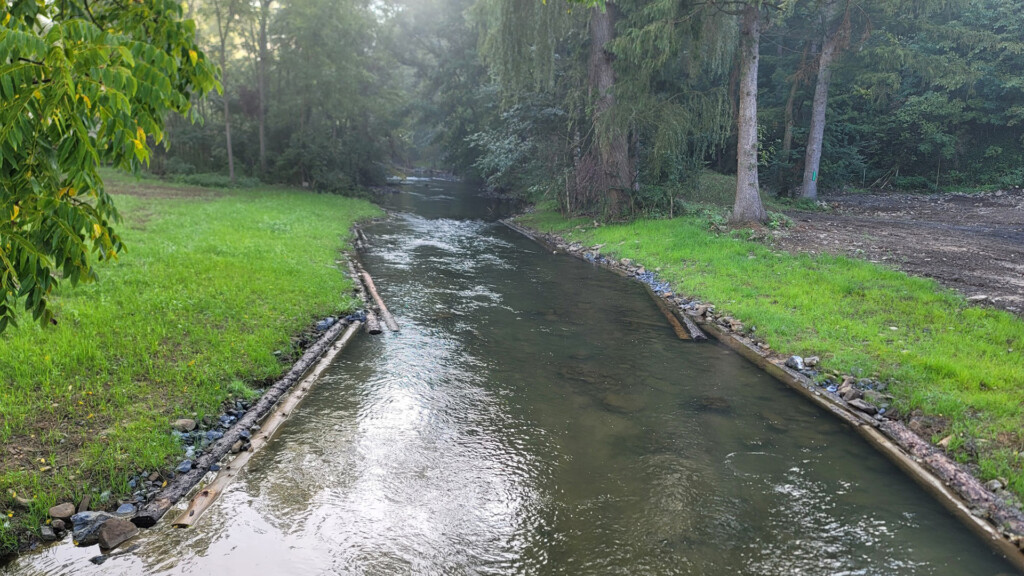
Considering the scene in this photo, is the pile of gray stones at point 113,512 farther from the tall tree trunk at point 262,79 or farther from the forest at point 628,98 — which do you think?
the tall tree trunk at point 262,79

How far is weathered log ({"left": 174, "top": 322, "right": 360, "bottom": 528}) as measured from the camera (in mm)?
4570

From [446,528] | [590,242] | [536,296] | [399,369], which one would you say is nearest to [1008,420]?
[446,528]

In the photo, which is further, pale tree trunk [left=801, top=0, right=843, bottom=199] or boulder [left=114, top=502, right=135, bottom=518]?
pale tree trunk [left=801, top=0, right=843, bottom=199]

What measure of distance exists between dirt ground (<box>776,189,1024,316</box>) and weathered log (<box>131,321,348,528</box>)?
10.1 meters

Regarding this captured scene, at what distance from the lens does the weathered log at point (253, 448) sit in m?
4.57

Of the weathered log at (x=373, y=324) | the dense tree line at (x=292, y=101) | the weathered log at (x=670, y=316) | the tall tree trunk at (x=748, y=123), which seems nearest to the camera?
the weathered log at (x=373, y=324)

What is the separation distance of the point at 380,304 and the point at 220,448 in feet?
17.1

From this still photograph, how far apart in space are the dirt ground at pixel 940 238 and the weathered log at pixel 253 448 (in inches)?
388

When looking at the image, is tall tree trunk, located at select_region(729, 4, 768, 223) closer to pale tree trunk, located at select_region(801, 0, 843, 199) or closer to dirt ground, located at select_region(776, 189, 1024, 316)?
dirt ground, located at select_region(776, 189, 1024, 316)

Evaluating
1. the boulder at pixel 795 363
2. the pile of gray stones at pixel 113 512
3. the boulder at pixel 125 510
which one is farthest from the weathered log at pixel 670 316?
the boulder at pixel 125 510

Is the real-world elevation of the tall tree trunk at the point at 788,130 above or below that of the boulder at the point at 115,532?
above

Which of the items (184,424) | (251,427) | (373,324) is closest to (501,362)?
(373,324)

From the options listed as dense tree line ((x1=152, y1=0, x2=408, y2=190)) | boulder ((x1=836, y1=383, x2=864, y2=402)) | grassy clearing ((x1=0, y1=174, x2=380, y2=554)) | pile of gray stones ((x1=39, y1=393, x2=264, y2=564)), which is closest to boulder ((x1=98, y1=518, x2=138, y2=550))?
pile of gray stones ((x1=39, y1=393, x2=264, y2=564))

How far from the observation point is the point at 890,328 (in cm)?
850
